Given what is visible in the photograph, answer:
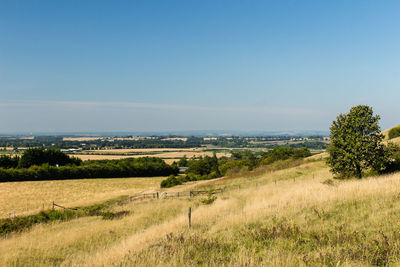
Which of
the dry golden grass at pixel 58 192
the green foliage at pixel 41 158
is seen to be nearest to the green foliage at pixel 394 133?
the dry golden grass at pixel 58 192

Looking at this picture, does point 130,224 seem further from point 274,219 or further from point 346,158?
point 346,158

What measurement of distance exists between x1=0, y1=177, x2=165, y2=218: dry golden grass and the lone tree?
36.9 meters

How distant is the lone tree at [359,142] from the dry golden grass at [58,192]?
36.9 metres

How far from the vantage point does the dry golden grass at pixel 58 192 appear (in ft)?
156

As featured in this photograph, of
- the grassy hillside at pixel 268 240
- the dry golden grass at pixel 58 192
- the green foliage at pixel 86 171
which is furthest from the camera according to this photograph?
the green foliage at pixel 86 171

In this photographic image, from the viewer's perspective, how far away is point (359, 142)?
805 inches

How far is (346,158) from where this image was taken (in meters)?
21.4

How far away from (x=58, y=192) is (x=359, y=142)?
207 ft

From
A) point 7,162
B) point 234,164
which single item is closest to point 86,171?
point 7,162

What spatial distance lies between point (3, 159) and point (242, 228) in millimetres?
105866

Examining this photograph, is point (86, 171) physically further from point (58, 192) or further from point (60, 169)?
point (58, 192)

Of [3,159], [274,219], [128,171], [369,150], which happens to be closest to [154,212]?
[274,219]

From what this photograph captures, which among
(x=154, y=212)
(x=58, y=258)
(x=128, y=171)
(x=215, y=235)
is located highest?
(x=215, y=235)

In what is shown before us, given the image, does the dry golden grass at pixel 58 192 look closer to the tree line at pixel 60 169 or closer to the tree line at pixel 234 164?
the tree line at pixel 60 169
